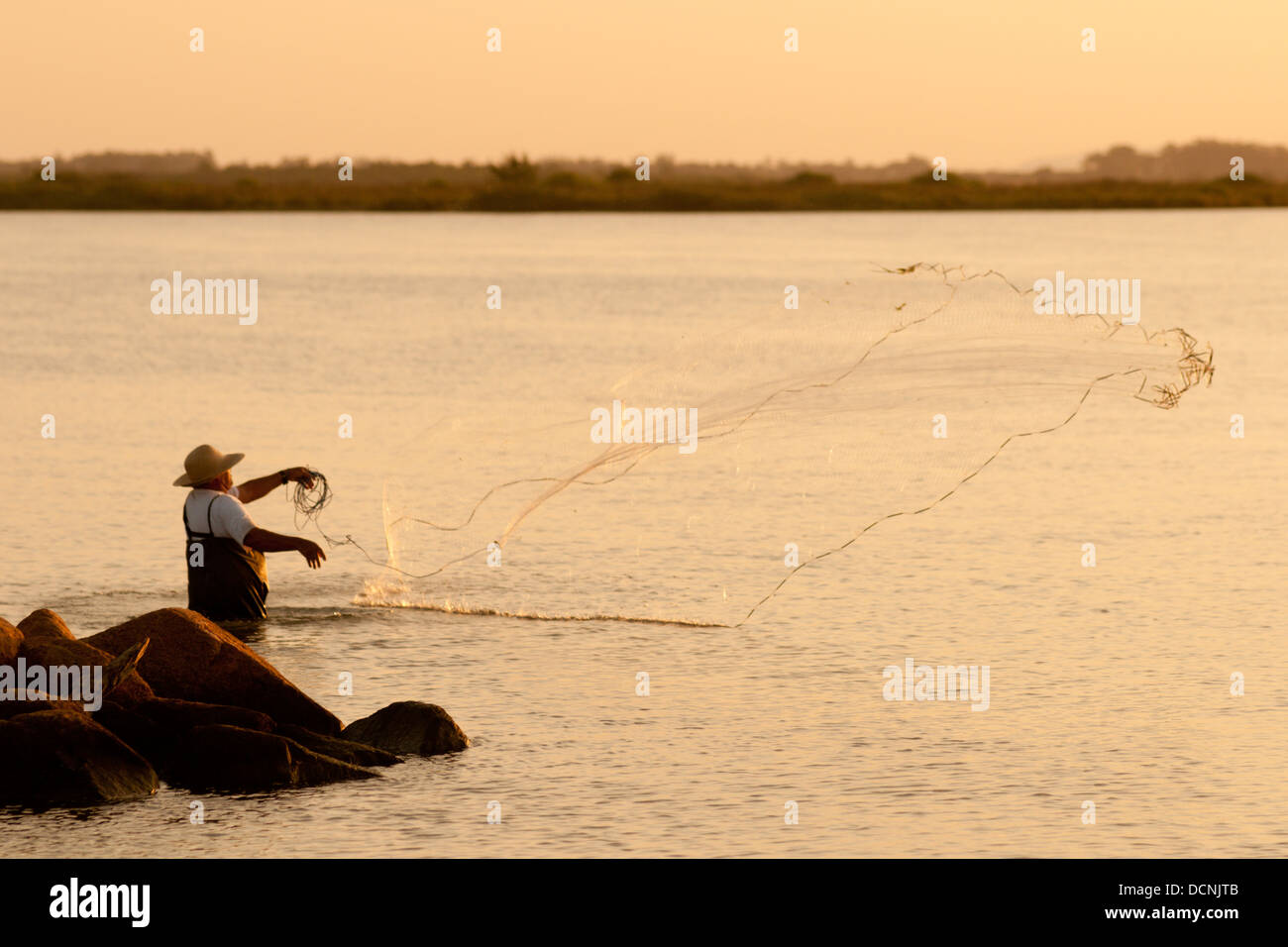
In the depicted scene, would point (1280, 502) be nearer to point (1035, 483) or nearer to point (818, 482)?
point (1035, 483)

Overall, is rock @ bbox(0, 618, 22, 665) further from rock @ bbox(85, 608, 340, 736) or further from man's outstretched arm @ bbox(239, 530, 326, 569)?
man's outstretched arm @ bbox(239, 530, 326, 569)

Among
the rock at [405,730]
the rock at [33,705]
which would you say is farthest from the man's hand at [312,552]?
the rock at [33,705]

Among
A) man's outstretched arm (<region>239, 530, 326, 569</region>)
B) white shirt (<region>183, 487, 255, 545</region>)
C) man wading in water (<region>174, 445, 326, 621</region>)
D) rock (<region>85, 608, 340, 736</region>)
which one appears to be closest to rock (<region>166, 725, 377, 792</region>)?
rock (<region>85, 608, 340, 736</region>)

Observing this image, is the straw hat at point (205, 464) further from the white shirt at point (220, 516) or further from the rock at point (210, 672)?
the rock at point (210, 672)

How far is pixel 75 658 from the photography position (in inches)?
594

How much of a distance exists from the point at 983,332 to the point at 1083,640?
3894mm

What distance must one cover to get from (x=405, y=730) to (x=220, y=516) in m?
4.10

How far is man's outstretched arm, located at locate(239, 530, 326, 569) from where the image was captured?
17766mm

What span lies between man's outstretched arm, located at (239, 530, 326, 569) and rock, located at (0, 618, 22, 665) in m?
2.96

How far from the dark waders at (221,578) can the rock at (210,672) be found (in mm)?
3186

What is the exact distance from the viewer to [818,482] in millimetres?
30031

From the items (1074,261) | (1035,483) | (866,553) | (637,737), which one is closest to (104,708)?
(637,737)

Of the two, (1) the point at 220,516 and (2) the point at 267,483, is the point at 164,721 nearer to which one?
(1) the point at 220,516
